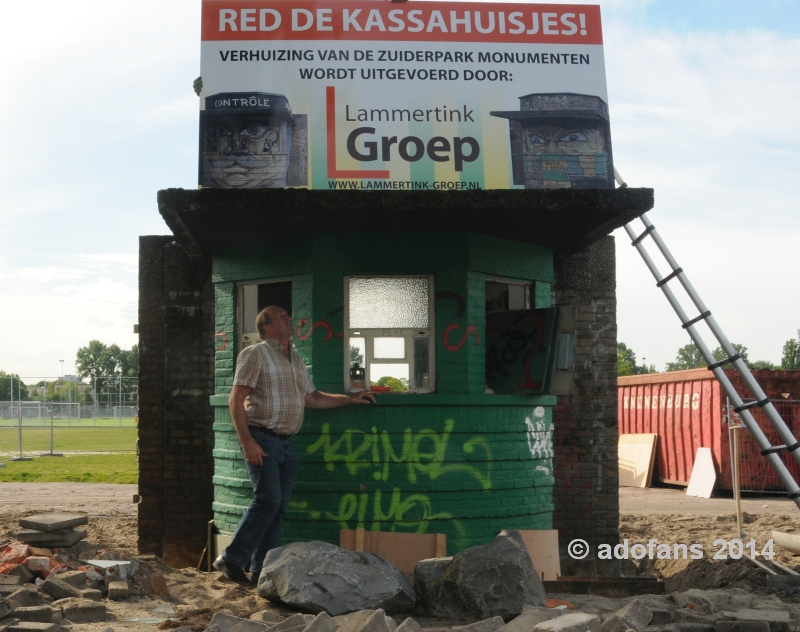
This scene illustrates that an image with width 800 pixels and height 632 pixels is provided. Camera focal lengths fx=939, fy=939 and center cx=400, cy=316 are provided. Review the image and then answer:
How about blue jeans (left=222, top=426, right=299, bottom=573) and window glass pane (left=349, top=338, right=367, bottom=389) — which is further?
window glass pane (left=349, top=338, right=367, bottom=389)

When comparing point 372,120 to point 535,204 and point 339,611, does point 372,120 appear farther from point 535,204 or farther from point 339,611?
point 339,611

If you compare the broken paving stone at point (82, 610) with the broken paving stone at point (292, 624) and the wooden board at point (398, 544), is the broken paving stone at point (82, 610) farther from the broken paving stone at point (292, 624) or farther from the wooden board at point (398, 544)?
the wooden board at point (398, 544)

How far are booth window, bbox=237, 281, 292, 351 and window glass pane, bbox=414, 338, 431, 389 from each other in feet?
4.91

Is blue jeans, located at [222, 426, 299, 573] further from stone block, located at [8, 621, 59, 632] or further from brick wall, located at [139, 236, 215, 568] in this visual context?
brick wall, located at [139, 236, 215, 568]

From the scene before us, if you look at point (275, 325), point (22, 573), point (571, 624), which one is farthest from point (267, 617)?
point (275, 325)

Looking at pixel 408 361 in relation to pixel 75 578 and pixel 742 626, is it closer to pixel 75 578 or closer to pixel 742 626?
pixel 75 578

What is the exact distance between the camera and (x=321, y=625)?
5.21 m

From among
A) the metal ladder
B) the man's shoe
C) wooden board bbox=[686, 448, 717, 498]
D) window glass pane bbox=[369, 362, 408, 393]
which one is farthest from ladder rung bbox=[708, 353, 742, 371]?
wooden board bbox=[686, 448, 717, 498]

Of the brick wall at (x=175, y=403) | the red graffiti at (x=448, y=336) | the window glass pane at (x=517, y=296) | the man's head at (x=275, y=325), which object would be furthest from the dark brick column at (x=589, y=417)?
the man's head at (x=275, y=325)

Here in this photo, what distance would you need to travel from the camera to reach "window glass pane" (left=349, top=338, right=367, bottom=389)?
8461mm

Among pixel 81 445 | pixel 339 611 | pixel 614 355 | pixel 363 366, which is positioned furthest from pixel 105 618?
pixel 81 445

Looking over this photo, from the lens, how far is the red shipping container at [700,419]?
60.4 ft

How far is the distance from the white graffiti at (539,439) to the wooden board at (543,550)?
75 cm

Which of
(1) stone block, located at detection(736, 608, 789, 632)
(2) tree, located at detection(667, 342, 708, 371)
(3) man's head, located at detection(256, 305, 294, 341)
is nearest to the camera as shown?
(1) stone block, located at detection(736, 608, 789, 632)
